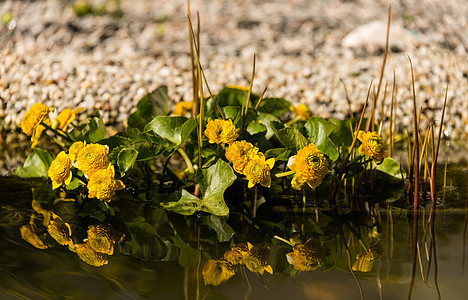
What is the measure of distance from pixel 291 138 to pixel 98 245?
0.55 m

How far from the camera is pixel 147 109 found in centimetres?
166

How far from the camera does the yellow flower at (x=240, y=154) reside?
1291mm

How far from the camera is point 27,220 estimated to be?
1.41m

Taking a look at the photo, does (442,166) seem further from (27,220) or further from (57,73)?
(57,73)

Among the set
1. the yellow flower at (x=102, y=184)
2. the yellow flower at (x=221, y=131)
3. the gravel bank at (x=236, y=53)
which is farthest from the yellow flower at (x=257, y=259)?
the gravel bank at (x=236, y=53)

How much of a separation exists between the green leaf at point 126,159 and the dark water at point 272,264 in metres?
0.16

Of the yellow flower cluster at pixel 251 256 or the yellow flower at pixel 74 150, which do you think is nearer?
the yellow flower cluster at pixel 251 256

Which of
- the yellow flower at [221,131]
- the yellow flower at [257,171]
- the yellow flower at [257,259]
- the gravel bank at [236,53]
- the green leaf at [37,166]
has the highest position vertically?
the yellow flower at [221,131]

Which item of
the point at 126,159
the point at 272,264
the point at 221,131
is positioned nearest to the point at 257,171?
the point at 221,131

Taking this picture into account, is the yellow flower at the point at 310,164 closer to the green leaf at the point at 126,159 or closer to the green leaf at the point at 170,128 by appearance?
A: the green leaf at the point at 170,128

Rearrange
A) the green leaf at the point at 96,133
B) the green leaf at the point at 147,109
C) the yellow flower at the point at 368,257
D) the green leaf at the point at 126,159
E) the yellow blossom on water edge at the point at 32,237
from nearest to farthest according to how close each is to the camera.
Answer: the yellow flower at the point at 368,257 < the yellow blossom on water edge at the point at 32,237 < the green leaf at the point at 126,159 < the green leaf at the point at 96,133 < the green leaf at the point at 147,109

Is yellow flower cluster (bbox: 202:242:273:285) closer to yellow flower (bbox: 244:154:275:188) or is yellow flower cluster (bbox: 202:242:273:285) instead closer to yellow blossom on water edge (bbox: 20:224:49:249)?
yellow flower (bbox: 244:154:275:188)

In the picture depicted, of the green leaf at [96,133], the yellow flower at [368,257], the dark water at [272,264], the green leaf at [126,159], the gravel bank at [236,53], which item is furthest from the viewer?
the gravel bank at [236,53]

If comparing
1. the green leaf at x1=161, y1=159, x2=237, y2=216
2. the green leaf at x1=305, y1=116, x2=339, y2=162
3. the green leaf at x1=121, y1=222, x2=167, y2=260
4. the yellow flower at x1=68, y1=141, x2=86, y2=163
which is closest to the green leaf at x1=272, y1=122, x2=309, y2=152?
the green leaf at x1=305, y1=116, x2=339, y2=162
